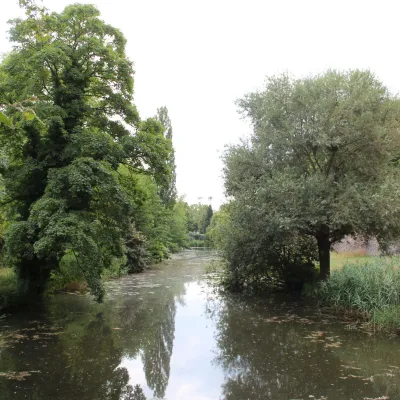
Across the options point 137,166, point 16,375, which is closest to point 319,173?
point 137,166

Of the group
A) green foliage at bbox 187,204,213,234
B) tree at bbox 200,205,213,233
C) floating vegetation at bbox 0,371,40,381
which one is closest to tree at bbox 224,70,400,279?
floating vegetation at bbox 0,371,40,381

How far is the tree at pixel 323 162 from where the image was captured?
41.3ft

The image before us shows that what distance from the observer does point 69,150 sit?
38.8 ft

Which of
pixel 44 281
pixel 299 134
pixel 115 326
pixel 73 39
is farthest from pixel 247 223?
pixel 73 39

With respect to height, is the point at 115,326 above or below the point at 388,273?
below

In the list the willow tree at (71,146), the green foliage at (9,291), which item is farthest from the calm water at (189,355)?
the willow tree at (71,146)

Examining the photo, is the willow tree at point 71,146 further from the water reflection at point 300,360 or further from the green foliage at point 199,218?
the green foliage at point 199,218

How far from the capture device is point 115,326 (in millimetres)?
11078

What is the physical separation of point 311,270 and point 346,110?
6872 millimetres

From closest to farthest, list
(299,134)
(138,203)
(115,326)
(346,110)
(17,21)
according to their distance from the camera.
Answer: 1. (115,326)
2. (17,21)
3. (346,110)
4. (299,134)
5. (138,203)

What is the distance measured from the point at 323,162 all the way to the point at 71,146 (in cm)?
927

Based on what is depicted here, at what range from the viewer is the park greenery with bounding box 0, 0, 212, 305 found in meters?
10.8

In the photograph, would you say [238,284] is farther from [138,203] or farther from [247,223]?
[138,203]

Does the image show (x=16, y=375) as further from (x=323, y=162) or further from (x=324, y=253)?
(x=323, y=162)
